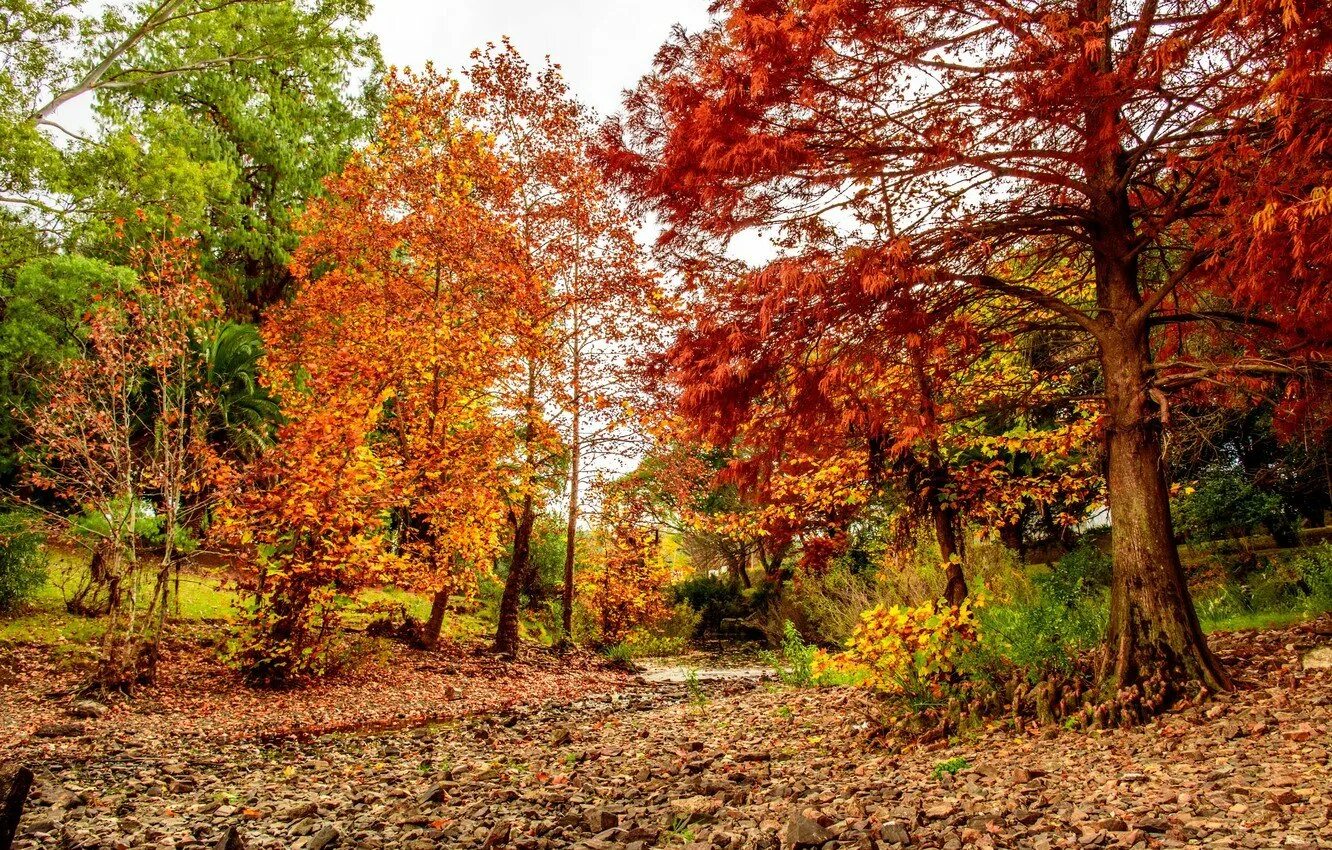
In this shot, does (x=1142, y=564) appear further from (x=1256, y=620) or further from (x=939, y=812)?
(x=1256, y=620)

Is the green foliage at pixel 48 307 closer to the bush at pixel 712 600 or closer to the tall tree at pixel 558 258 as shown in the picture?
the tall tree at pixel 558 258

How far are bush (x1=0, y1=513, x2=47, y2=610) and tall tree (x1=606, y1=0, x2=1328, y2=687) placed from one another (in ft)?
33.0

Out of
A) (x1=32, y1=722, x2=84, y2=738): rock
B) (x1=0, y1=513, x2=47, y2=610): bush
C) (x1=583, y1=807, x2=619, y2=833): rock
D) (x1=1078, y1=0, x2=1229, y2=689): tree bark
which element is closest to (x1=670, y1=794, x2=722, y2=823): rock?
(x1=583, y1=807, x2=619, y2=833): rock

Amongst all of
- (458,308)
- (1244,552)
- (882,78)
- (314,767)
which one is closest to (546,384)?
(458,308)

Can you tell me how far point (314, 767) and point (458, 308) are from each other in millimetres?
6920

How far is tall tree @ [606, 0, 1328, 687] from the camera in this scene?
4.18 metres

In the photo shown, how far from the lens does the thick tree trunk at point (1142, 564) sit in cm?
469

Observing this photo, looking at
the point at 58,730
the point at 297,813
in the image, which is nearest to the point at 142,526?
the point at 58,730

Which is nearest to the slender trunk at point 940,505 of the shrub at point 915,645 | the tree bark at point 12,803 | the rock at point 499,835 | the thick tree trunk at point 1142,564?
the shrub at point 915,645

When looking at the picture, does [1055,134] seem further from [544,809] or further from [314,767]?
[314,767]

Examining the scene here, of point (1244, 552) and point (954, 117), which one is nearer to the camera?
point (954, 117)

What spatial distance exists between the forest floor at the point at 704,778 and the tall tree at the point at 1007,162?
103cm

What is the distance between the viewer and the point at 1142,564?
4832 mm

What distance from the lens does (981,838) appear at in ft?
9.80
